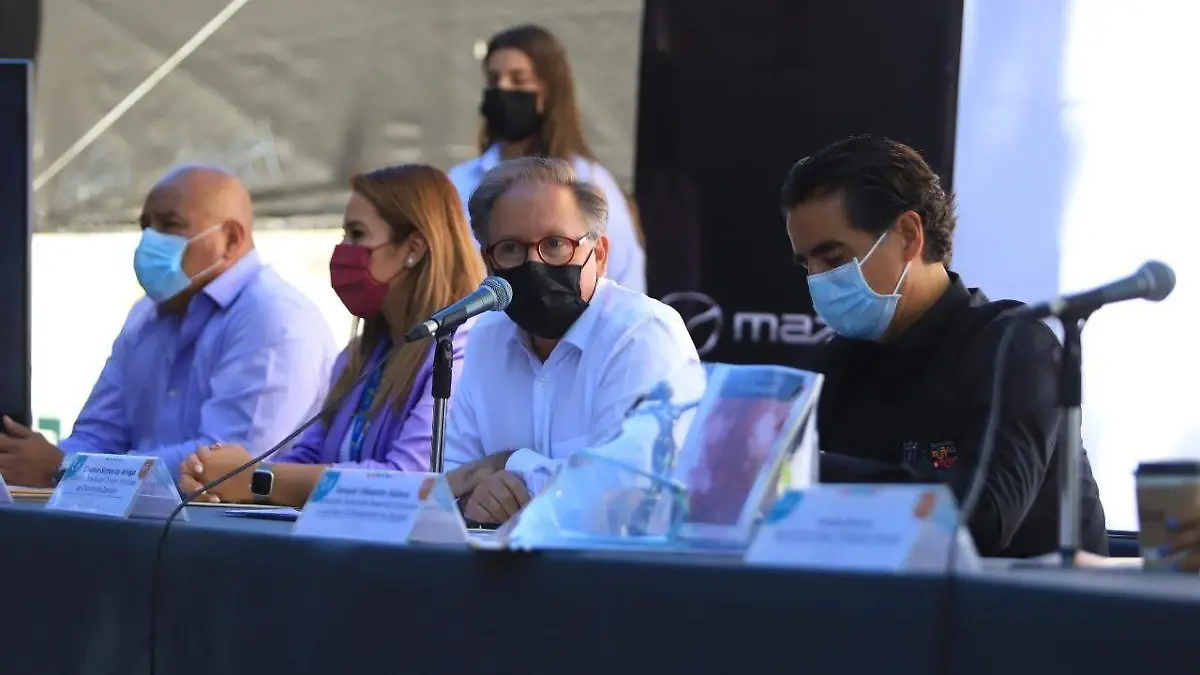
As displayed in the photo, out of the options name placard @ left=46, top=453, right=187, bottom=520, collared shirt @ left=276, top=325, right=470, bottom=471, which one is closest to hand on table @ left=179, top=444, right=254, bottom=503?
collared shirt @ left=276, top=325, right=470, bottom=471

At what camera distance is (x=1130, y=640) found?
1.04 m

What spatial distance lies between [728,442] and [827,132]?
7.00ft

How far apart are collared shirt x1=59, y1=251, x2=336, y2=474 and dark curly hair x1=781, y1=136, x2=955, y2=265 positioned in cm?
154

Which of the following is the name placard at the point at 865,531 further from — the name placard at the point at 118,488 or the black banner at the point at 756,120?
the black banner at the point at 756,120

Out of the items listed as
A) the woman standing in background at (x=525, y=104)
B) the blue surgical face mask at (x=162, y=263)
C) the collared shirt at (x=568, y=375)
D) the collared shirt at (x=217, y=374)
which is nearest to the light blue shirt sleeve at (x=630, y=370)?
the collared shirt at (x=568, y=375)

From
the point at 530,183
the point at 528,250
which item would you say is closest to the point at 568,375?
the point at 528,250

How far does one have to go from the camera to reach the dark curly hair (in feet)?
7.43

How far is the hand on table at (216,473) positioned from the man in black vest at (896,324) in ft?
3.73

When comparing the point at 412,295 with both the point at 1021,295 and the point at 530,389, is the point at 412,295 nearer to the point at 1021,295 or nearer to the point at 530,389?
the point at 530,389

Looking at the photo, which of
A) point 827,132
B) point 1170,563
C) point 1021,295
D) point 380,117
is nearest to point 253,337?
point 380,117

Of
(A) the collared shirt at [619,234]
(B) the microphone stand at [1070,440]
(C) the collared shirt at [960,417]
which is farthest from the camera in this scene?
(A) the collared shirt at [619,234]

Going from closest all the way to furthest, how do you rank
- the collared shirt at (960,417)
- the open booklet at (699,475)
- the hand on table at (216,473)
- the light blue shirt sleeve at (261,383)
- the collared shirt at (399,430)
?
the open booklet at (699,475) → the collared shirt at (960,417) → the hand on table at (216,473) → the collared shirt at (399,430) → the light blue shirt sleeve at (261,383)

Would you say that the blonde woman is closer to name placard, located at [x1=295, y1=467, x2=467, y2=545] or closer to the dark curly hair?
the dark curly hair

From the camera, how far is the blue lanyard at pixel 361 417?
301cm
